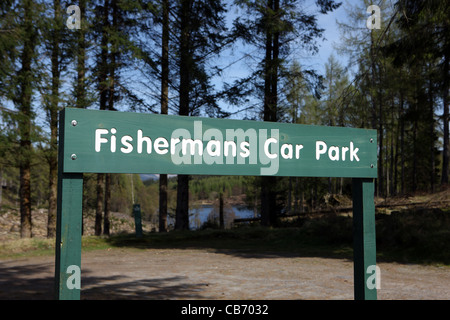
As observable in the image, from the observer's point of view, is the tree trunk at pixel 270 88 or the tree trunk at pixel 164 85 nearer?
the tree trunk at pixel 270 88

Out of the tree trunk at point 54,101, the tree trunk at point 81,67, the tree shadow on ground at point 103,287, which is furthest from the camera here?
the tree trunk at point 81,67

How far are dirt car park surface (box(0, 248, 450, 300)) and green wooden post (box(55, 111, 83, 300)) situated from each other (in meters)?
4.06

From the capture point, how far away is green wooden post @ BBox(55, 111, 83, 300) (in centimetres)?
227

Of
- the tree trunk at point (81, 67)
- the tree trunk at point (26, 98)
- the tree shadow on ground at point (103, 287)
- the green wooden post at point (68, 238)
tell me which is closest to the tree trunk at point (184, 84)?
the tree trunk at point (81, 67)

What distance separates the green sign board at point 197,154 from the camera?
2.30 metres

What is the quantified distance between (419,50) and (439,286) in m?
6.53

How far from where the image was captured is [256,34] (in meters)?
17.7

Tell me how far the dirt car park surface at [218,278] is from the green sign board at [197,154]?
3.68 metres

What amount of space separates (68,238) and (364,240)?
1849 mm

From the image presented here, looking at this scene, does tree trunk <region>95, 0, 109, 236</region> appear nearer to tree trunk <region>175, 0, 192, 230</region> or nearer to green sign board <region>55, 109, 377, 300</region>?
tree trunk <region>175, 0, 192, 230</region>

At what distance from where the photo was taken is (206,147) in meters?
2.58

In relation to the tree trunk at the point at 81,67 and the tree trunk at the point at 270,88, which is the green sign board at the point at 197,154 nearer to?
the tree trunk at the point at 270,88
